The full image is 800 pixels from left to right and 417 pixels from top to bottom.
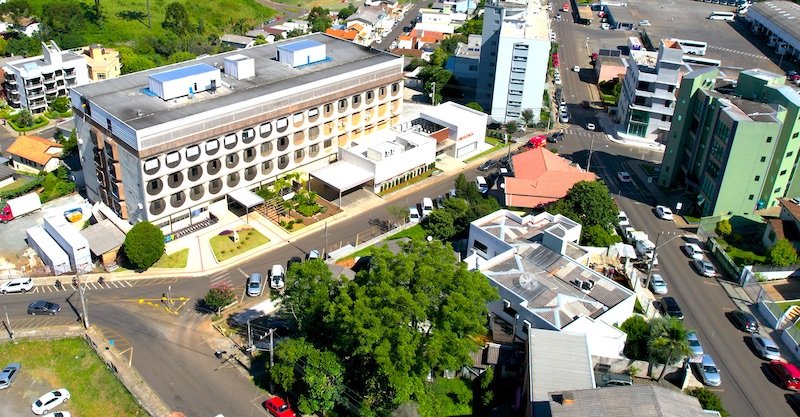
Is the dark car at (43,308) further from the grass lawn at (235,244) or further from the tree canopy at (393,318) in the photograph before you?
the tree canopy at (393,318)

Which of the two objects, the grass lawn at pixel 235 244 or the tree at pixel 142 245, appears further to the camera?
the grass lawn at pixel 235 244

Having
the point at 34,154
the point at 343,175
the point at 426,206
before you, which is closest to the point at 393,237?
the point at 426,206

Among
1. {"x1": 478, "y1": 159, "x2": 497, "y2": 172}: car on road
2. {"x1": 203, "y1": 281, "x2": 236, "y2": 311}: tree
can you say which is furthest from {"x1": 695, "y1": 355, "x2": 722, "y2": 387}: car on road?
{"x1": 478, "y1": 159, "x2": 497, "y2": 172}: car on road

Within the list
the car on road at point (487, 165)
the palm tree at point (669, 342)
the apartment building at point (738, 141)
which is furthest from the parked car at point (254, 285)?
the apartment building at point (738, 141)

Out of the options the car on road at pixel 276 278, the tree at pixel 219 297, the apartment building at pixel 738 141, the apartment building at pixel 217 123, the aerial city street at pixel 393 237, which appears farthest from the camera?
the apartment building at pixel 738 141

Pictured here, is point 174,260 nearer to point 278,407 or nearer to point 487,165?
point 278,407

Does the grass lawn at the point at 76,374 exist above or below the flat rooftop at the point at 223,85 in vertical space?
below

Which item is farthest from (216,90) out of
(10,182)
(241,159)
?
(10,182)
